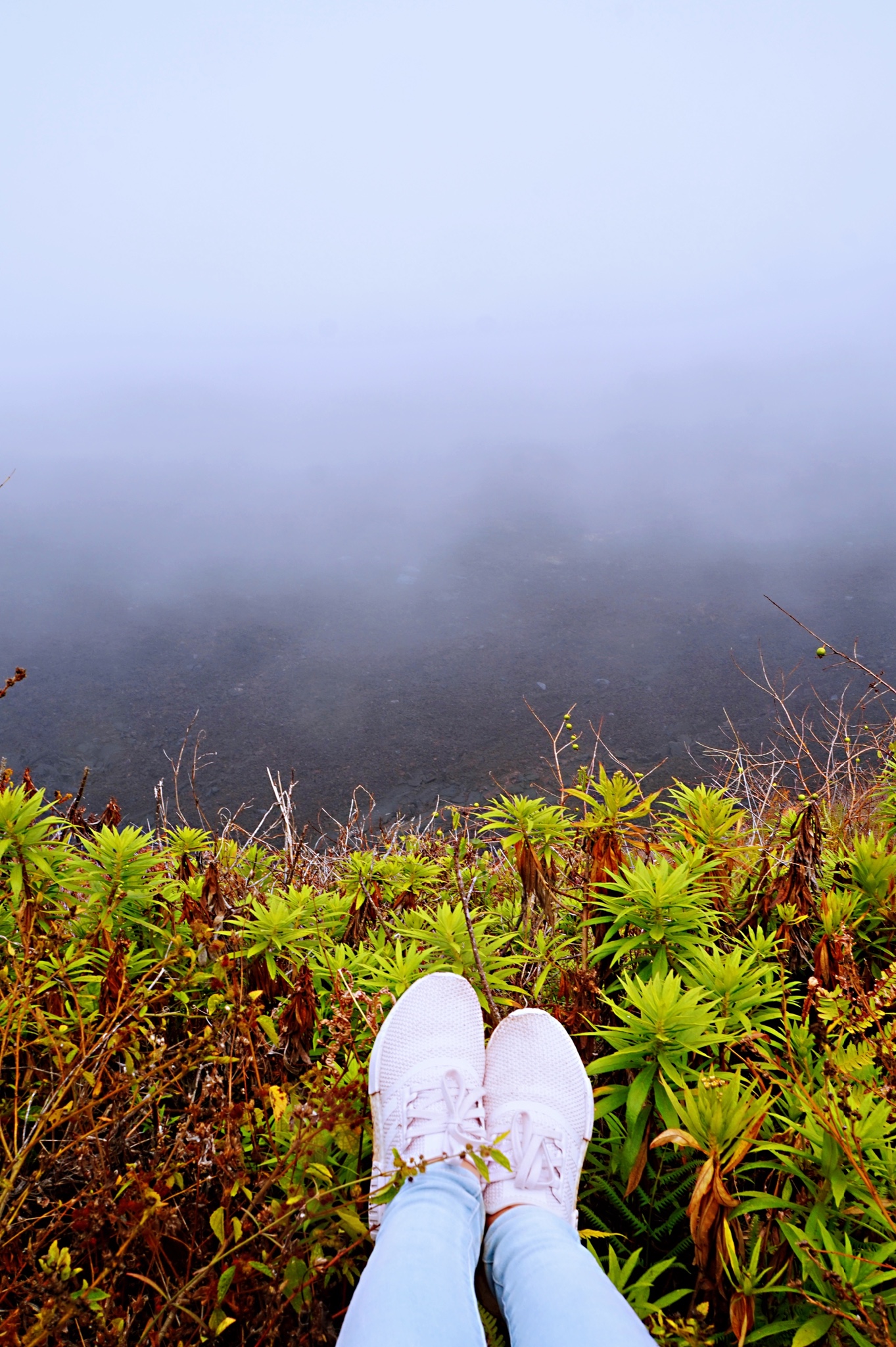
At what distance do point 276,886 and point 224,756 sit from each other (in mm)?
2362

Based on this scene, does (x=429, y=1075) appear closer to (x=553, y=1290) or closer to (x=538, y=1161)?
(x=538, y=1161)

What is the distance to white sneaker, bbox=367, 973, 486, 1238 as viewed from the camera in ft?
4.48

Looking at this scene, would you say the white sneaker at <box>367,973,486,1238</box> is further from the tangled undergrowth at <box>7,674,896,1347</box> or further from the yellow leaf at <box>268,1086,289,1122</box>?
the yellow leaf at <box>268,1086,289,1122</box>

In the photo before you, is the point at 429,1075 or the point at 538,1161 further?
the point at 429,1075

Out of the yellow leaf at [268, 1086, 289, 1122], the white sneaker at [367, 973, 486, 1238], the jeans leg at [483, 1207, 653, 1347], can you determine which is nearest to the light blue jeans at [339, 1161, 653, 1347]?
the jeans leg at [483, 1207, 653, 1347]

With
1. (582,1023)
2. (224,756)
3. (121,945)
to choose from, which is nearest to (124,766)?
(224,756)

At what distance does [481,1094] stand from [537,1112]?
15 centimetres

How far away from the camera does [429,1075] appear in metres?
1.45

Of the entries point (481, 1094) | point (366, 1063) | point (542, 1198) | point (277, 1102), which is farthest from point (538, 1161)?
point (277, 1102)

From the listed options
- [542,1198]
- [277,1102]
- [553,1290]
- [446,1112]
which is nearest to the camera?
[553,1290]

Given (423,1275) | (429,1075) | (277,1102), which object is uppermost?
(277,1102)

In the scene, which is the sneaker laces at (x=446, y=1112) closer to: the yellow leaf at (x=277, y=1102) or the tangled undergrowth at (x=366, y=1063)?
the tangled undergrowth at (x=366, y=1063)

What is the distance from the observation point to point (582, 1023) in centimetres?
155

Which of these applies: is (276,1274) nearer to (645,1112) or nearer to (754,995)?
(645,1112)
